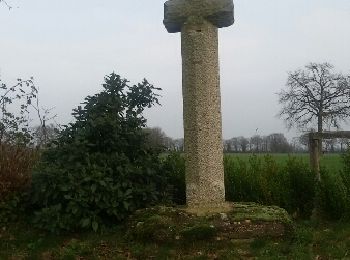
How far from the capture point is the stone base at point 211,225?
586 centimetres

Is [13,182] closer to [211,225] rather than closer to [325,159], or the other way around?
[211,225]

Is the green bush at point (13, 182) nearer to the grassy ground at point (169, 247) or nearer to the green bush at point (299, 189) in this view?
the grassy ground at point (169, 247)

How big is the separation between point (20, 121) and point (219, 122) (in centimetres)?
546

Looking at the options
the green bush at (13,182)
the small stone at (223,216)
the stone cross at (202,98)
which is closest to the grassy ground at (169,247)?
the small stone at (223,216)

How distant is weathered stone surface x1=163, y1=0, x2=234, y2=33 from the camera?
263 inches

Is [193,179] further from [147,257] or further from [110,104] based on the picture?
[110,104]

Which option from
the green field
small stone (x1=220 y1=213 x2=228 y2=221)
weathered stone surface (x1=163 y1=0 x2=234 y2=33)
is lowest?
small stone (x1=220 y1=213 x2=228 y2=221)

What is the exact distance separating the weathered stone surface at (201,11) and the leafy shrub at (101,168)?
1.55 meters

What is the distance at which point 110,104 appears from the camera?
7.60m

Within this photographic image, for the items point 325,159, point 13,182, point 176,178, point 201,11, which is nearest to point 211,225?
point 176,178

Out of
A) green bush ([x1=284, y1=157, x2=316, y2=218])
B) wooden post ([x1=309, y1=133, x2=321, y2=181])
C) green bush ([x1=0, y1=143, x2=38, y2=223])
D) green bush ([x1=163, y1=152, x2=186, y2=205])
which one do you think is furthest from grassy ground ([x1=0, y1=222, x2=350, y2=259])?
green bush ([x1=163, y1=152, x2=186, y2=205])

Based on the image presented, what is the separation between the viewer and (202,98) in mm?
6602

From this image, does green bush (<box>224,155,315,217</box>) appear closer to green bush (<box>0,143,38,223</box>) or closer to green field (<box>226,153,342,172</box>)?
green field (<box>226,153,342,172</box>)

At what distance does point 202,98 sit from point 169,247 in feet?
6.79
